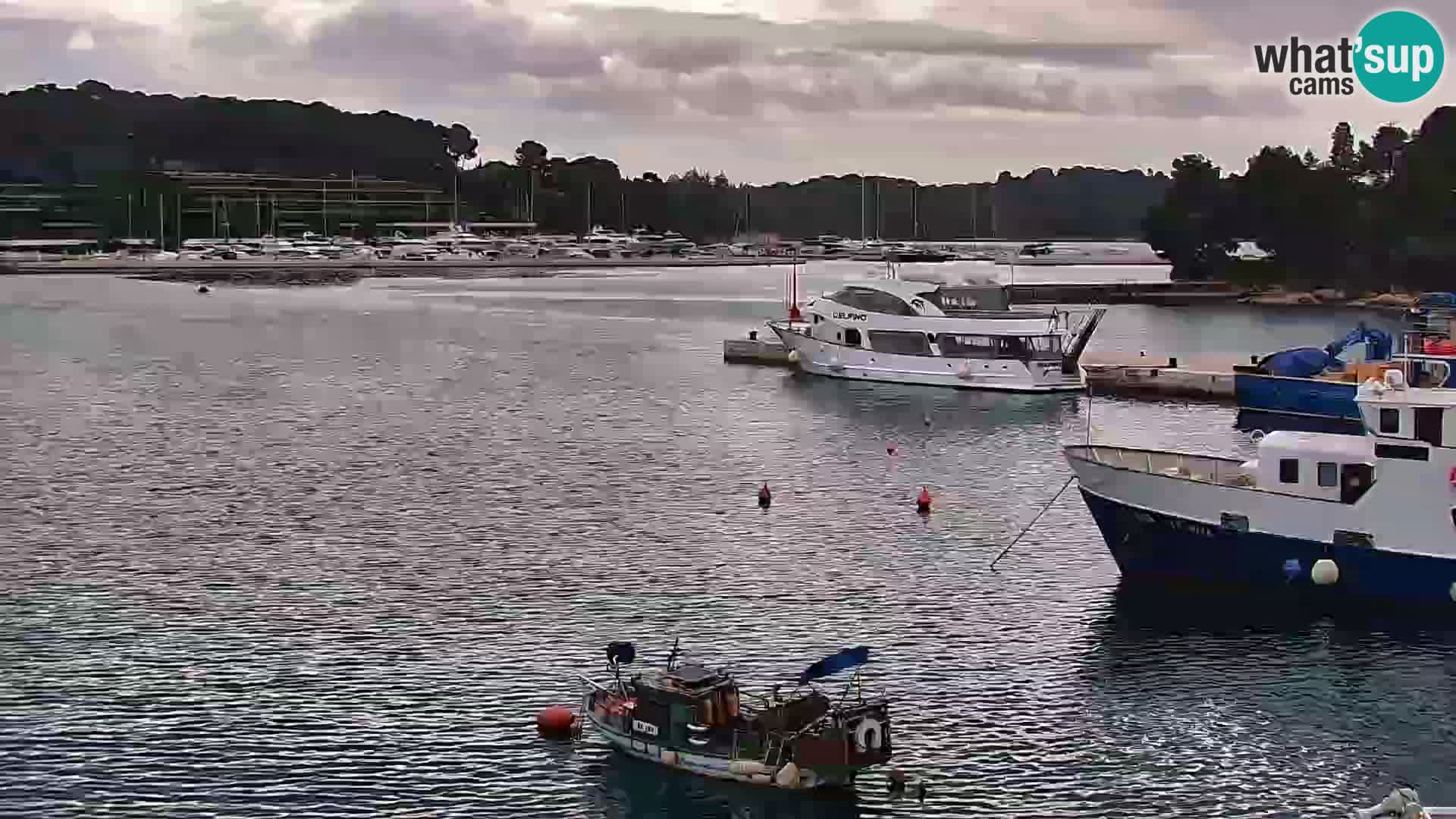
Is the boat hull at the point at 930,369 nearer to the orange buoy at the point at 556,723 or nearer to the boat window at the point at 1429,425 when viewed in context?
the boat window at the point at 1429,425

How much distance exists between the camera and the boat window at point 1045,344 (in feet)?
341

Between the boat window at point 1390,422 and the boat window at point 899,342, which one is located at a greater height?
the boat window at point 899,342

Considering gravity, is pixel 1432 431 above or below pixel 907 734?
above

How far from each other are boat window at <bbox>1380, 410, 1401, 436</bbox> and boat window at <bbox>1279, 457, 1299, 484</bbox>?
2.47 metres

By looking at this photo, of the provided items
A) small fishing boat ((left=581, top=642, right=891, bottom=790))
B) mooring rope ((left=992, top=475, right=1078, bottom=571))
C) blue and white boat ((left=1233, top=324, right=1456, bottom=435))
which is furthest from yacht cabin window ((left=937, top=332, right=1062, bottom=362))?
small fishing boat ((left=581, top=642, right=891, bottom=790))

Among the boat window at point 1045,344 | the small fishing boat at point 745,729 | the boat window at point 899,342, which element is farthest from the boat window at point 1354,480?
the boat window at point 899,342

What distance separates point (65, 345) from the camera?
456 feet

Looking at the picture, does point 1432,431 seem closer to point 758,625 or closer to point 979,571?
point 979,571

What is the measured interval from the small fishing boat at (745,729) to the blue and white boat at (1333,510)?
1636 centimetres

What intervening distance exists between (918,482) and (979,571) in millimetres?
17097

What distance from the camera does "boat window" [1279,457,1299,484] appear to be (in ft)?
155

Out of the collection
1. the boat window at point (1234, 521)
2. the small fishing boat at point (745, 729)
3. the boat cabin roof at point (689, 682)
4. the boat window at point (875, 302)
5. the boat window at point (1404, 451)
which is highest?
the boat window at point (875, 302)

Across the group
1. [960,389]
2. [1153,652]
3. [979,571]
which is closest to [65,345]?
[960,389]

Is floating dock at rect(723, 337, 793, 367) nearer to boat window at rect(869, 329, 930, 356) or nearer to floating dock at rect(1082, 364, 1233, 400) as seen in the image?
boat window at rect(869, 329, 930, 356)
